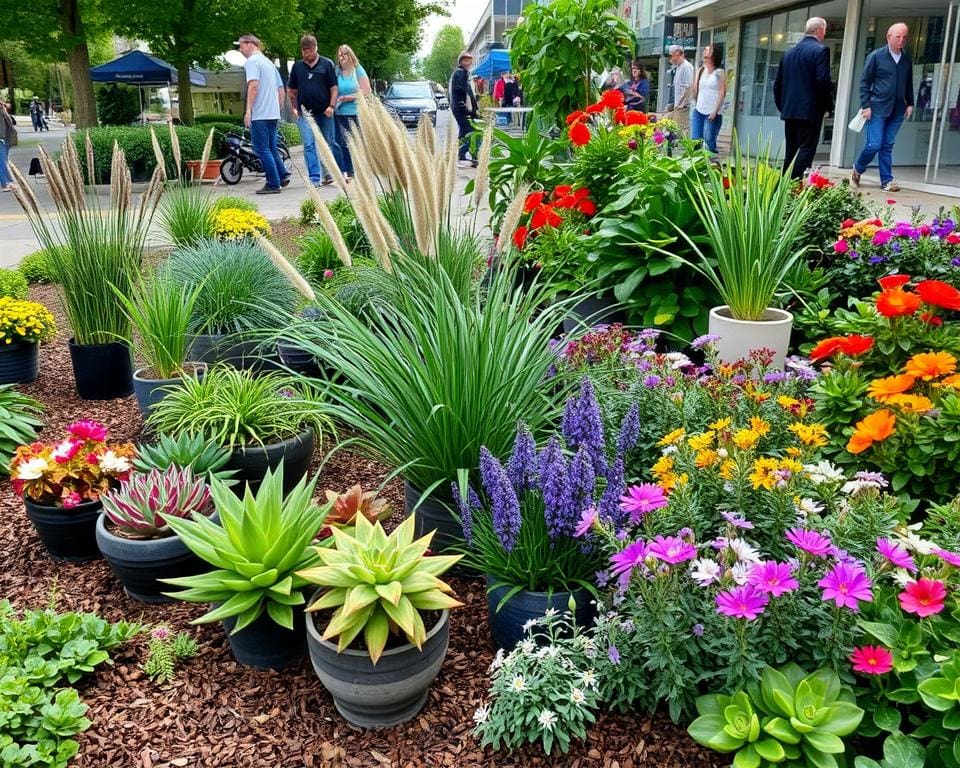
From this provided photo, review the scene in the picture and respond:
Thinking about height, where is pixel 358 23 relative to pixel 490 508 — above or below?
above

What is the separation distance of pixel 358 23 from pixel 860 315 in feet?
90.1

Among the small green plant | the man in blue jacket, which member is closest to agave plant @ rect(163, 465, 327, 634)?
the small green plant

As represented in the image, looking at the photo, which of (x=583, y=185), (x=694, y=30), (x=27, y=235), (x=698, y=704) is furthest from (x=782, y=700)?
(x=694, y=30)

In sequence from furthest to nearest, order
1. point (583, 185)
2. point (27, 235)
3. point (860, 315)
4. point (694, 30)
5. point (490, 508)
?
point (694, 30)
point (27, 235)
point (583, 185)
point (860, 315)
point (490, 508)

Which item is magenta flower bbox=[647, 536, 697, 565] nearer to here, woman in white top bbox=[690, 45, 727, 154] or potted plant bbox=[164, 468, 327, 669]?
potted plant bbox=[164, 468, 327, 669]

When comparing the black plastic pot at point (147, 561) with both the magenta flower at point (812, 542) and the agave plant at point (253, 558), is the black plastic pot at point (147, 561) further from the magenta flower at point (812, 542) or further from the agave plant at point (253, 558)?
the magenta flower at point (812, 542)

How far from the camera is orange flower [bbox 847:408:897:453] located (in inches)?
90.4

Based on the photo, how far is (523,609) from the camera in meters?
2.17

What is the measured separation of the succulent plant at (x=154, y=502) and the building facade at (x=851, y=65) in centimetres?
573

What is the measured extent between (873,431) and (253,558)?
1.79 metres

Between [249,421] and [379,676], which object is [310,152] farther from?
[379,676]

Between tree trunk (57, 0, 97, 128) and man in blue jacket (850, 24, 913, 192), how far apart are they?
44.9 ft

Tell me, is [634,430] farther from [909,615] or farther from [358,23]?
[358,23]

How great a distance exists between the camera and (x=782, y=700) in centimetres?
169
